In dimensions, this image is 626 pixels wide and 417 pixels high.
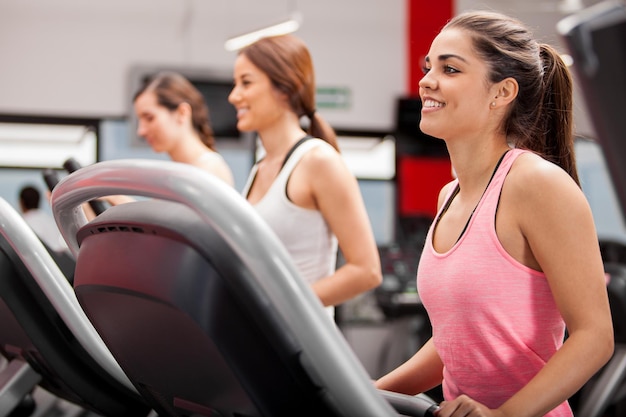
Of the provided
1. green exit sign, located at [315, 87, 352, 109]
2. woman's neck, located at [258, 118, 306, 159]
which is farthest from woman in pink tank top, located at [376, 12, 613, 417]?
green exit sign, located at [315, 87, 352, 109]

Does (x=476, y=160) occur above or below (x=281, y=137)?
above

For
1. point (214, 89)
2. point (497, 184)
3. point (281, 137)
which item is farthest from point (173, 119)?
point (214, 89)

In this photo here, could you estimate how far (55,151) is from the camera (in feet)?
24.6

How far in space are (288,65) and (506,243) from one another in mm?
1087

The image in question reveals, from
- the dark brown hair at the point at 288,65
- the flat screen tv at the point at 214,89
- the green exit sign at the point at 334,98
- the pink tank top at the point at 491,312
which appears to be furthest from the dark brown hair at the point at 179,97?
the green exit sign at the point at 334,98

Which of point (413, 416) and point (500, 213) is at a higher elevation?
point (500, 213)

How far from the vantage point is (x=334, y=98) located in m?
8.15

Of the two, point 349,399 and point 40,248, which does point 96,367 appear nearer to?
point 40,248

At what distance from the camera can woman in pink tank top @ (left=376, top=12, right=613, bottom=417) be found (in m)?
1.12

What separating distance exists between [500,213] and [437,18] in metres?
7.60

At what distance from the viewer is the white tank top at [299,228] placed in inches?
75.9

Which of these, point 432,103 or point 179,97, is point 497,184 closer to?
point 432,103

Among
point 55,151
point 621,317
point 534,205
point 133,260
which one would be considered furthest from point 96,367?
point 55,151

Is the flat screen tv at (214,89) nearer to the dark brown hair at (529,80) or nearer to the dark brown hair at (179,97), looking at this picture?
the dark brown hair at (179,97)
